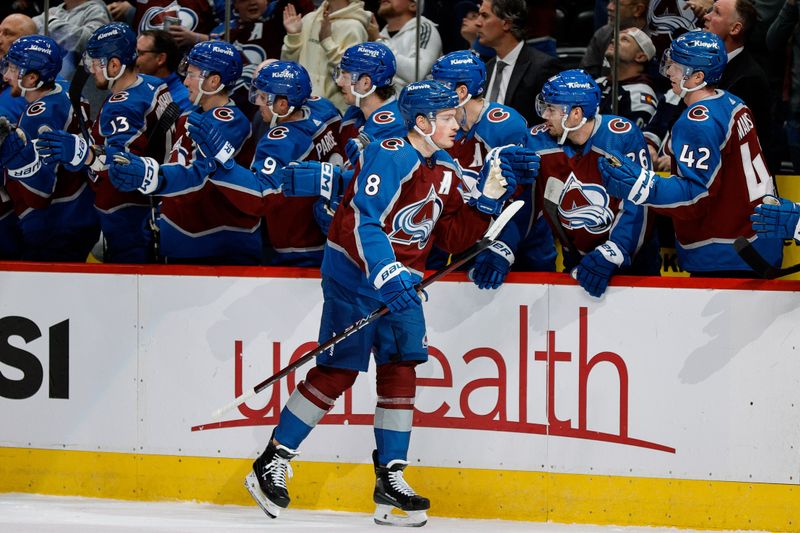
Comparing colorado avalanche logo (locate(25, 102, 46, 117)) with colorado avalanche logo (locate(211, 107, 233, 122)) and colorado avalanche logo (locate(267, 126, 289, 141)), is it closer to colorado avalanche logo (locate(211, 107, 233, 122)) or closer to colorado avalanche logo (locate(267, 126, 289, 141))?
colorado avalanche logo (locate(211, 107, 233, 122))

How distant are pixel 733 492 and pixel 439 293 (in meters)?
1.23

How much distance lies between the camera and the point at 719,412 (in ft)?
15.2

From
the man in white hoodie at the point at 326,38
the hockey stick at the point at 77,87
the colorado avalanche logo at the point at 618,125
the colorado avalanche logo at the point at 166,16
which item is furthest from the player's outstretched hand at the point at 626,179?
the colorado avalanche logo at the point at 166,16

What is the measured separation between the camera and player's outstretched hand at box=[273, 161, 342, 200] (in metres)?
4.86

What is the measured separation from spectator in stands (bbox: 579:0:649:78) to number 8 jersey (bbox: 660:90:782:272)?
3.47 feet

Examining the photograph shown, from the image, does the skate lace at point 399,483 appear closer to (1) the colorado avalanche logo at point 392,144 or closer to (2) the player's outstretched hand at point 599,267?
(2) the player's outstretched hand at point 599,267

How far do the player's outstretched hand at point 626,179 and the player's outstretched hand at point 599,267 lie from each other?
0.21 m

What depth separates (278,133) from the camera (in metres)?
5.16

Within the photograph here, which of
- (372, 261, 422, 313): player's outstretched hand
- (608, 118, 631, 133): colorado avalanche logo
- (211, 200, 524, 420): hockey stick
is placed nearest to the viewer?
(372, 261, 422, 313): player's outstretched hand

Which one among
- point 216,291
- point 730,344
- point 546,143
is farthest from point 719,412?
point 216,291

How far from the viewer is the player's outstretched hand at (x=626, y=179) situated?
4.53 m

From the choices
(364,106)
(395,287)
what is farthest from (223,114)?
(395,287)

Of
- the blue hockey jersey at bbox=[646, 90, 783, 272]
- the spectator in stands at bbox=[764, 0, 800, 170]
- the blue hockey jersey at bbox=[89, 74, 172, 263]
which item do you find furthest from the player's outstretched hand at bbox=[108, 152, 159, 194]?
the spectator in stands at bbox=[764, 0, 800, 170]

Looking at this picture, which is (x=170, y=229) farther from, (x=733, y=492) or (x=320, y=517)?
(x=733, y=492)
